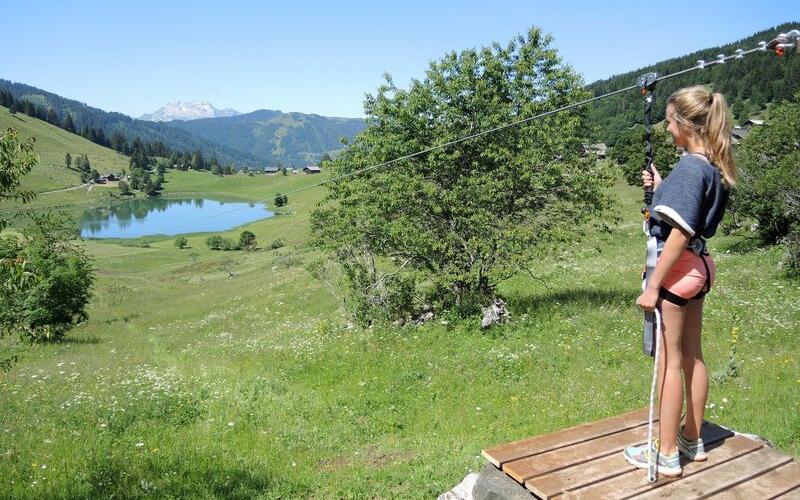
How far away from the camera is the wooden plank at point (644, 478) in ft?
15.3

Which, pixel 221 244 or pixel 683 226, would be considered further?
pixel 221 244

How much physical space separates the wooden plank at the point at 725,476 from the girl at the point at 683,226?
173mm

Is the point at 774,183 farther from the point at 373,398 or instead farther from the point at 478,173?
the point at 373,398

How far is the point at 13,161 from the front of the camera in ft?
26.9

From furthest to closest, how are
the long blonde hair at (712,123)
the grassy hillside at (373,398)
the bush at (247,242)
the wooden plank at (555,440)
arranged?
the bush at (247,242) → the grassy hillside at (373,398) → the wooden plank at (555,440) → the long blonde hair at (712,123)

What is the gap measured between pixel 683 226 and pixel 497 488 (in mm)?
2799

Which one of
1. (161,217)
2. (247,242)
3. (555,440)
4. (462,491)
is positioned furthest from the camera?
(161,217)

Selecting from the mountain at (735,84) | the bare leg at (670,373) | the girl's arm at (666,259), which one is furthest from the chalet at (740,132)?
the mountain at (735,84)

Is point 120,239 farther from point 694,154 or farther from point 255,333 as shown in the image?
point 694,154

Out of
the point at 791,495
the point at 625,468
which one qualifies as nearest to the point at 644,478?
the point at 625,468

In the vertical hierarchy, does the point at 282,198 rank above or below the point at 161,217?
above

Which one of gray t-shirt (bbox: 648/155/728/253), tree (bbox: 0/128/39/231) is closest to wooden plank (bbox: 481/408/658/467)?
gray t-shirt (bbox: 648/155/728/253)

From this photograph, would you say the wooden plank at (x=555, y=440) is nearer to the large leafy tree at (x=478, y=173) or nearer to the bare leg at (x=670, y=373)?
the bare leg at (x=670, y=373)

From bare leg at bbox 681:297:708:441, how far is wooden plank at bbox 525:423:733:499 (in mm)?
557
